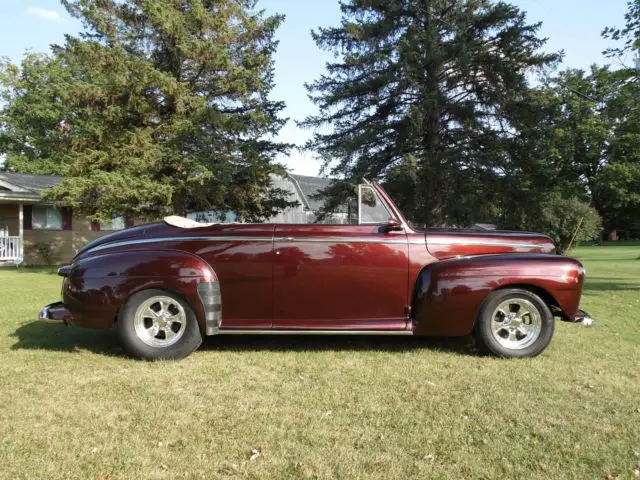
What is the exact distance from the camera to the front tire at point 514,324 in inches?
203

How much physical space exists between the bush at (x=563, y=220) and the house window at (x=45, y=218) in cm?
1857

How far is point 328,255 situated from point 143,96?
13.5 m

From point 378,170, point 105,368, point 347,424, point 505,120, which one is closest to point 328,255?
point 347,424

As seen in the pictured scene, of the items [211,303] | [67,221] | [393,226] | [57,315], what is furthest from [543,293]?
[67,221]

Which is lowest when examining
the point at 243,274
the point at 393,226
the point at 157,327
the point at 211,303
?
the point at 157,327

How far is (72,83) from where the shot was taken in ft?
53.0

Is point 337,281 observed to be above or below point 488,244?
below

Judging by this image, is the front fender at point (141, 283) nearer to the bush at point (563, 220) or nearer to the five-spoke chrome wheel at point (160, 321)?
the five-spoke chrome wheel at point (160, 321)

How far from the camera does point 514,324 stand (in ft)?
17.2

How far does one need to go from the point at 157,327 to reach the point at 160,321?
7 cm

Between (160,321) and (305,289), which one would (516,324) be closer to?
(305,289)

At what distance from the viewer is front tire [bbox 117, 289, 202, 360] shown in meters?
5.05

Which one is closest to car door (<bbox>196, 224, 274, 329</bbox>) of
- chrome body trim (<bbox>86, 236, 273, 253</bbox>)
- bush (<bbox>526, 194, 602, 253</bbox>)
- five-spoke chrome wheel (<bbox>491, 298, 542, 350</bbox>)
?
chrome body trim (<bbox>86, 236, 273, 253</bbox>)

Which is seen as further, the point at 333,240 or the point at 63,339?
the point at 63,339
